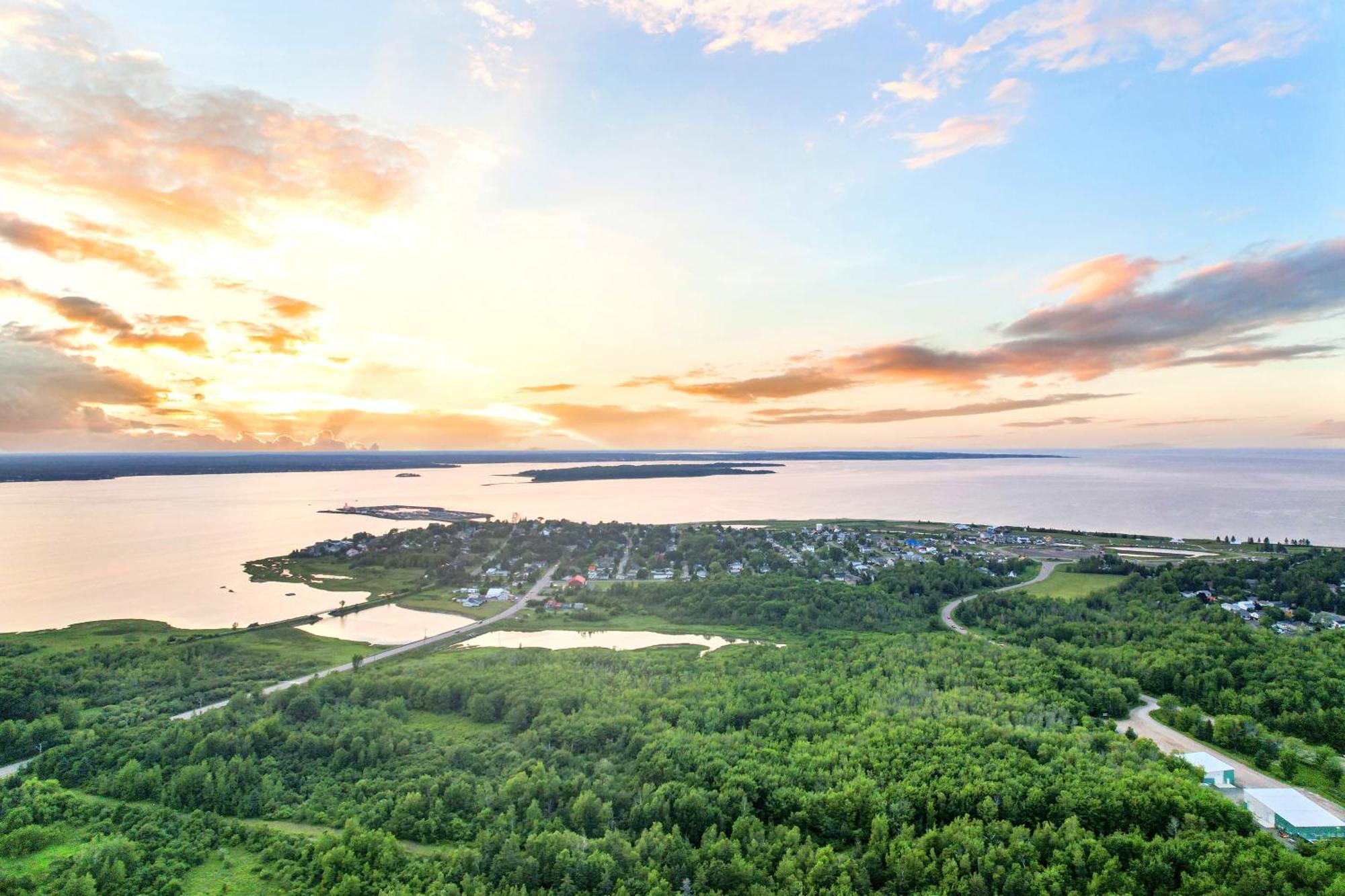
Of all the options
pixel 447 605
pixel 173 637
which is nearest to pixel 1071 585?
pixel 447 605

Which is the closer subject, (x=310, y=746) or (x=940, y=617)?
(x=310, y=746)

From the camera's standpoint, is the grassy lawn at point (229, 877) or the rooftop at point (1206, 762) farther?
the rooftop at point (1206, 762)

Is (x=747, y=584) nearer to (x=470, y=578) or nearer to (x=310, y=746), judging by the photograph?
(x=470, y=578)

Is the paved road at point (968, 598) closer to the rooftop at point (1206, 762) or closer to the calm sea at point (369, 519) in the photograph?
the rooftop at point (1206, 762)

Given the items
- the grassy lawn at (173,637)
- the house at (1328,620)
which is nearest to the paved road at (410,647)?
the grassy lawn at (173,637)

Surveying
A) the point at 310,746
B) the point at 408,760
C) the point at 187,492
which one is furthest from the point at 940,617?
the point at 187,492

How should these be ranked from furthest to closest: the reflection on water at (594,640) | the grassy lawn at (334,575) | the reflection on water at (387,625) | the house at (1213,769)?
the grassy lawn at (334,575)
the reflection on water at (387,625)
the reflection on water at (594,640)
the house at (1213,769)

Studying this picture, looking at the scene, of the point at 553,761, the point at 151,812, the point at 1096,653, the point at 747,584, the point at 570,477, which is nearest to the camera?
the point at 151,812
